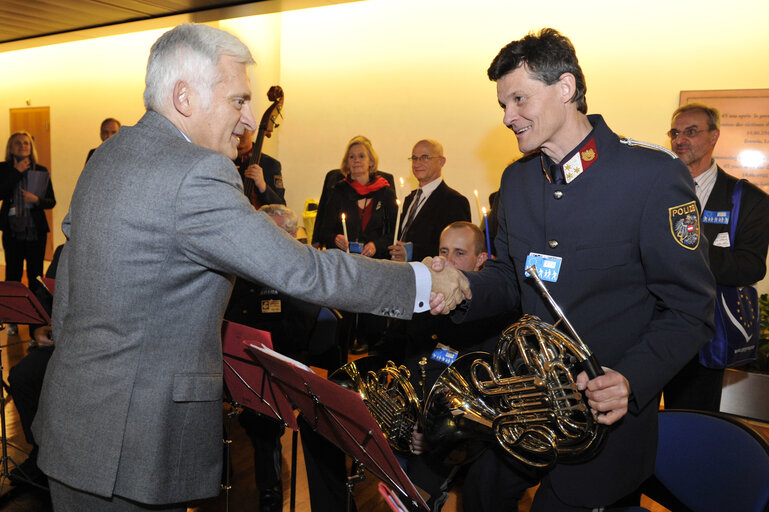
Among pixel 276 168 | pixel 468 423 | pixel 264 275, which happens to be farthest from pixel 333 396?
pixel 276 168

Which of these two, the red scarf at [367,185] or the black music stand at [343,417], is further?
the red scarf at [367,185]

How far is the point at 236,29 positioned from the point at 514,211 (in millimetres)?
6403

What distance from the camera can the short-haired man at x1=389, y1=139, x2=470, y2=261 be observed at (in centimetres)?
468

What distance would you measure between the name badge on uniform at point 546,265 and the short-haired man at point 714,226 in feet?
5.19

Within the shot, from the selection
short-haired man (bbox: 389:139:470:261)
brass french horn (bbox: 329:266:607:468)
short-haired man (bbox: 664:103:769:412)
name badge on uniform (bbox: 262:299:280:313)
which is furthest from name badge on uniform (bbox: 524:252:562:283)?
short-haired man (bbox: 389:139:470:261)

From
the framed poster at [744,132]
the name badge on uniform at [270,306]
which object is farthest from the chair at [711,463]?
the framed poster at [744,132]

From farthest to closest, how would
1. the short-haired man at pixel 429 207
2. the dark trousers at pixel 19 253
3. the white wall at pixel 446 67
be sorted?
the dark trousers at pixel 19 253
the white wall at pixel 446 67
the short-haired man at pixel 429 207

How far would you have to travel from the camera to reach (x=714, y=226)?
2.99 metres

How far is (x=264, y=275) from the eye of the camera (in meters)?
1.42

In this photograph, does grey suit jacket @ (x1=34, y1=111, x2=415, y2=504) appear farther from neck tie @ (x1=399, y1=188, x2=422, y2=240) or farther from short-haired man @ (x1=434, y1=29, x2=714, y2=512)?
neck tie @ (x1=399, y1=188, x2=422, y2=240)

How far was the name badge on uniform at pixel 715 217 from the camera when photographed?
2.96 m

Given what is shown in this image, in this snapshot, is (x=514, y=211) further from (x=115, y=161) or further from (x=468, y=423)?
(x=115, y=161)

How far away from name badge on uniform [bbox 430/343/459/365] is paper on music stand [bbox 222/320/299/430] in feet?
2.46

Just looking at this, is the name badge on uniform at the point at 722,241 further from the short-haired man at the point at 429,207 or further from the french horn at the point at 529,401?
the short-haired man at the point at 429,207
